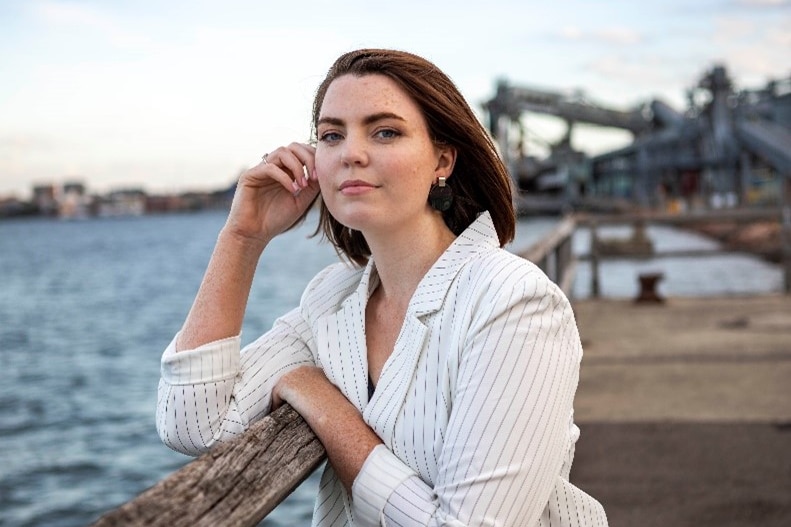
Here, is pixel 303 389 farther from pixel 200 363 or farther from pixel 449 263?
pixel 449 263

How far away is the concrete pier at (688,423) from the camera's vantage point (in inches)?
158

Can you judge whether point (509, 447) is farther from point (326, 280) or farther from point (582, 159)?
point (582, 159)

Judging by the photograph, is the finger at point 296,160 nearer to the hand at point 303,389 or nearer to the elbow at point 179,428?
the hand at point 303,389

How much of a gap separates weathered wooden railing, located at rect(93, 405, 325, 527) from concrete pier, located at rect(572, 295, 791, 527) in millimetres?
2355

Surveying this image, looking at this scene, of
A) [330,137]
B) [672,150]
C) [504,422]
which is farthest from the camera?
[672,150]

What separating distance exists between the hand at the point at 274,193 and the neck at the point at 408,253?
253 mm

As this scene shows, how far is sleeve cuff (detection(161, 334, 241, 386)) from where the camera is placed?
2.14 meters

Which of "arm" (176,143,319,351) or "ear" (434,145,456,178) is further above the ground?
"ear" (434,145,456,178)

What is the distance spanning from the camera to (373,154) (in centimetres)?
201

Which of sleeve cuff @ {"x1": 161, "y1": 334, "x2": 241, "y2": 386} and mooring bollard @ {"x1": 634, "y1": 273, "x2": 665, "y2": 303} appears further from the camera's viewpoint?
mooring bollard @ {"x1": 634, "y1": 273, "x2": 665, "y2": 303}

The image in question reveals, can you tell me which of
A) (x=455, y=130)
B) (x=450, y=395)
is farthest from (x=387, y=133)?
(x=450, y=395)

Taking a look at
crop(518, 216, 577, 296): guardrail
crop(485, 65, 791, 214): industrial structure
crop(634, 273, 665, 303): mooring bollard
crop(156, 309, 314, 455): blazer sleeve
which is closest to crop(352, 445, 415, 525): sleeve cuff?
crop(156, 309, 314, 455): blazer sleeve

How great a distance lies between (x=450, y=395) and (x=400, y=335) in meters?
0.22

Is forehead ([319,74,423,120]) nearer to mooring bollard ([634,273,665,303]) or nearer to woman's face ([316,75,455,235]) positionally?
woman's face ([316,75,455,235])
